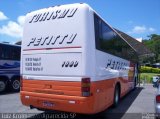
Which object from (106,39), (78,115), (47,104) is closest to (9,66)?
(78,115)

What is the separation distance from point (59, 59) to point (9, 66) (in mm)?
8310

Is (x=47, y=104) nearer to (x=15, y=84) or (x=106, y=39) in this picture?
(x=106, y=39)

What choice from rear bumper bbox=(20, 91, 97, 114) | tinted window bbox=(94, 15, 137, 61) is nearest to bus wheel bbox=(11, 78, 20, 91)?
tinted window bbox=(94, 15, 137, 61)

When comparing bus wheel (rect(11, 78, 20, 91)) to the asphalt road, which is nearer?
the asphalt road

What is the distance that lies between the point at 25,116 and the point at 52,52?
2474 millimetres

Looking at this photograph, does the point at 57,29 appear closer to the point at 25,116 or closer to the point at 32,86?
the point at 32,86

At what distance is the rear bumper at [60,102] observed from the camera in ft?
26.0

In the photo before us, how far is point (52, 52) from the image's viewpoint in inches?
335

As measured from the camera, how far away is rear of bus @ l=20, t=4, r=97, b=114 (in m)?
8.00

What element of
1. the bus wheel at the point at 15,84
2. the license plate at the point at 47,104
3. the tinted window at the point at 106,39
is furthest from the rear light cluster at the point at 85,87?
the bus wheel at the point at 15,84

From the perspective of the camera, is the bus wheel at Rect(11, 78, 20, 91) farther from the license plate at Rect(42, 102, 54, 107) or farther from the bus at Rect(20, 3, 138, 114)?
the license plate at Rect(42, 102, 54, 107)

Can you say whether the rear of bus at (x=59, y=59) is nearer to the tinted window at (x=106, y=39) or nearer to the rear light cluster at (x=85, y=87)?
the rear light cluster at (x=85, y=87)

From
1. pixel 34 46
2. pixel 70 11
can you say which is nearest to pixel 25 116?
pixel 34 46

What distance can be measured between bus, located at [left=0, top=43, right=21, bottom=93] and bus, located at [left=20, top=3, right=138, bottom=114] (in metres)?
6.75
